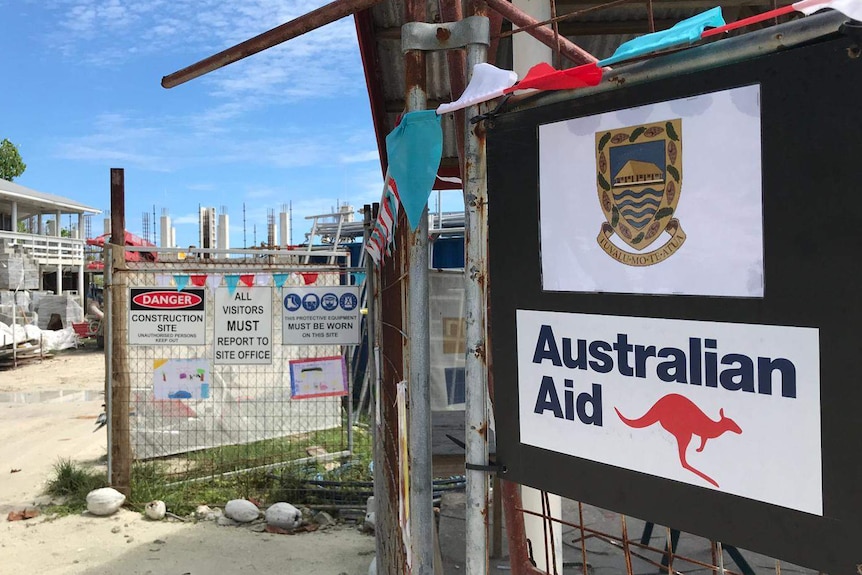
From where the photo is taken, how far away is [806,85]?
131 cm

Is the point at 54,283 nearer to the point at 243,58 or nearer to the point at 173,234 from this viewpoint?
the point at 173,234

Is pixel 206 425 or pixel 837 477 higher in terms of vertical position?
pixel 837 477

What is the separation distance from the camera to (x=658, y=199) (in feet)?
4.91

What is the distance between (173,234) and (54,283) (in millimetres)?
19311

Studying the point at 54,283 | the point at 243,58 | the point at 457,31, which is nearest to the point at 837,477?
the point at 457,31

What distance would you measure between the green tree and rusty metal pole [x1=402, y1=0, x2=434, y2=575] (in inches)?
2165

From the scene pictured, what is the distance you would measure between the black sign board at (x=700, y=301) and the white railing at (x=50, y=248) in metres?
33.4

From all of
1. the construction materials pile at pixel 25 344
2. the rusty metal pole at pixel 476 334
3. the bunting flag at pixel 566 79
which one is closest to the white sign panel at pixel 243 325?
the rusty metal pole at pixel 476 334

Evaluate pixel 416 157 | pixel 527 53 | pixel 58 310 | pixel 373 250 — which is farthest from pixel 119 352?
pixel 58 310

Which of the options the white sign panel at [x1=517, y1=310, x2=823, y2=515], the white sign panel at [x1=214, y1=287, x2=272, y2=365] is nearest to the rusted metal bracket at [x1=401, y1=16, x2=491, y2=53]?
the white sign panel at [x1=517, y1=310, x2=823, y2=515]

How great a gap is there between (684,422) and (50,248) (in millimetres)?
39132

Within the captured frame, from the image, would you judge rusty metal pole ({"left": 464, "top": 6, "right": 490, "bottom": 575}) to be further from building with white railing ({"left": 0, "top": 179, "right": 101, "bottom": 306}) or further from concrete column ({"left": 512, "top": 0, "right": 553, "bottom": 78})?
building with white railing ({"left": 0, "top": 179, "right": 101, "bottom": 306})

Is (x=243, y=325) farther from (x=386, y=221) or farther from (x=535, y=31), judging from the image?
(x=535, y=31)

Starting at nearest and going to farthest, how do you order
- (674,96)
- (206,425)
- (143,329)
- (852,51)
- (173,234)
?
(852,51) < (674,96) < (143,329) < (206,425) < (173,234)
